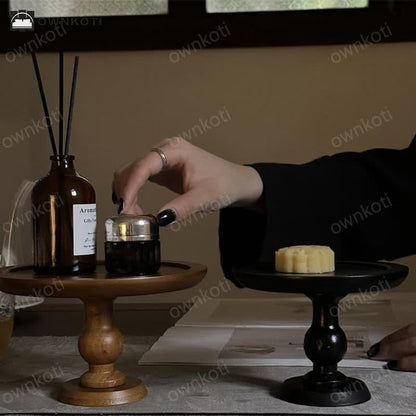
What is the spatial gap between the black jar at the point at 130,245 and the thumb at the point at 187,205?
0.24 feet

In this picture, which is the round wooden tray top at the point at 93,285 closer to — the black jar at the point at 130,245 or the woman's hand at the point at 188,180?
the black jar at the point at 130,245

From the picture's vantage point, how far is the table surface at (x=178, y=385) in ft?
2.55

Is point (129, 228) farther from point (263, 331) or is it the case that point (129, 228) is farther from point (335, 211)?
point (335, 211)

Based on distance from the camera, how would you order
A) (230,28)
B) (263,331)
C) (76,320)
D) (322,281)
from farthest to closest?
(230,28), (76,320), (263,331), (322,281)

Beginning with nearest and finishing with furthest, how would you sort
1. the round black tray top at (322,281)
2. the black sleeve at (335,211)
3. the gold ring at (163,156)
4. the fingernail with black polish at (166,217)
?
the round black tray top at (322,281) < the fingernail with black polish at (166,217) < the gold ring at (163,156) < the black sleeve at (335,211)

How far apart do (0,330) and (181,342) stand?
0.24 metres

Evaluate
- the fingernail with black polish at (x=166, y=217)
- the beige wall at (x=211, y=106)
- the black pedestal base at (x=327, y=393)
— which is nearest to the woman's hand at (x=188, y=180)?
the fingernail with black polish at (x=166, y=217)

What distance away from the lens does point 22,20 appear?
239cm

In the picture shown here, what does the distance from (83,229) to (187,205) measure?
157 mm

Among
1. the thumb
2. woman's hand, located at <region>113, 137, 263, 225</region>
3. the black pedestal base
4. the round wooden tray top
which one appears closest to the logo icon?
woman's hand, located at <region>113, 137, 263, 225</region>

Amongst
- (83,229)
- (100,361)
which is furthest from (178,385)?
(83,229)

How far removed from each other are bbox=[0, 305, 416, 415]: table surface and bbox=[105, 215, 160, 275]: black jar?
14cm

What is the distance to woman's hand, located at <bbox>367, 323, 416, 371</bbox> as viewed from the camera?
915 mm

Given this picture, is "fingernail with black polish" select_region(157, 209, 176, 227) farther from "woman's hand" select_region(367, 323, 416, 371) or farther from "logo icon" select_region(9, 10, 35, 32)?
"logo icon" select_region(9, 10, 35, 32)
